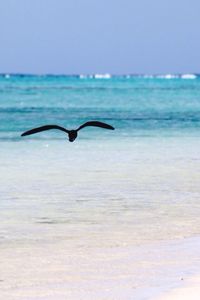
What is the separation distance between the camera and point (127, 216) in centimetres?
1841

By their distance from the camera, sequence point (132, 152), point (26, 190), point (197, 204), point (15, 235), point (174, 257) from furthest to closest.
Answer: point (132, 152), point (26, 190), point (197, 204), point (15, 235), point (174, 257)

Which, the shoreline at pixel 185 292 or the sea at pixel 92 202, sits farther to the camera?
the sea at pixel 92 202

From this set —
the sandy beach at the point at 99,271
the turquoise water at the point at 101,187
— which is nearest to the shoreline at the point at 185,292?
the sandy beach at the point at 99,271

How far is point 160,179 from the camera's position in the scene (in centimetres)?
2519

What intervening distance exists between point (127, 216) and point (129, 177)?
714 cm

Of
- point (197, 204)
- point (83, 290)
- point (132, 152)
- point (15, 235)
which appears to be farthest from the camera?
point (132, 152)

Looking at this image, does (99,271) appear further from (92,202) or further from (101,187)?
(101,187)

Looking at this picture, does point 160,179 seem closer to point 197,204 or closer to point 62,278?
point 197,204

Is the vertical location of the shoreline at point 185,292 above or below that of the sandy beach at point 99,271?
above

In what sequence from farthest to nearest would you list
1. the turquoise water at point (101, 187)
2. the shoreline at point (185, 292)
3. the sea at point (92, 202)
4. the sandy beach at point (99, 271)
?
the turquoise water at point (101, 187) < the sea at point (92, 202) < the sandy beach at point (99, 271) < the shoreline at point (185, 292)

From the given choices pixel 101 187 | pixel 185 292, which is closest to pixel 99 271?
pixel 185 292

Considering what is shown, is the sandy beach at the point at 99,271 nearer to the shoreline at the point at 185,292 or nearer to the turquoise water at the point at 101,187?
the shoreline at the point at 185,292

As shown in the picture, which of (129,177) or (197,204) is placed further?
(129,177)

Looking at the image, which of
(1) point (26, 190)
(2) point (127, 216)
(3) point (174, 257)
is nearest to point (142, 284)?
(3) point (174, 257)
